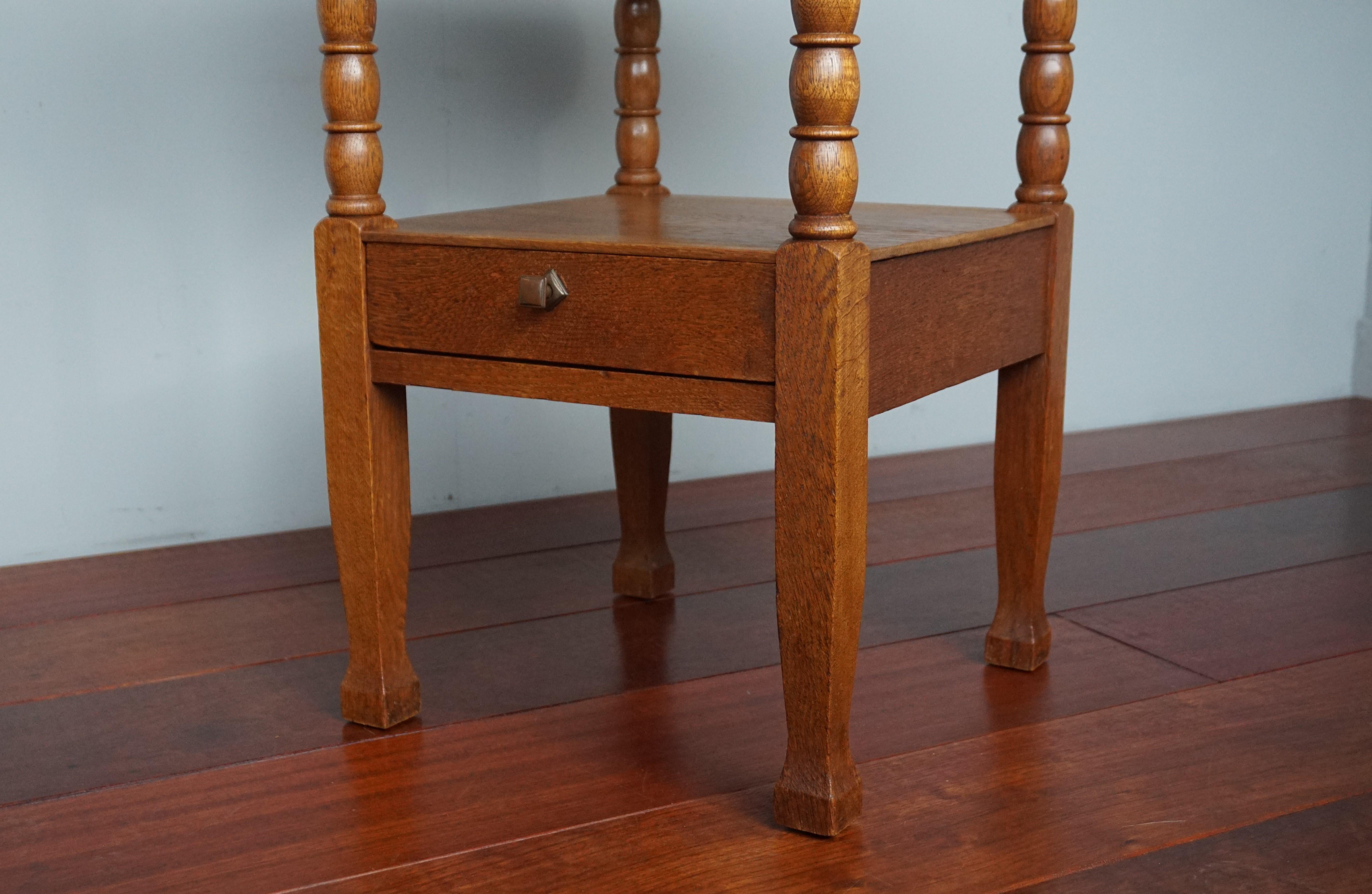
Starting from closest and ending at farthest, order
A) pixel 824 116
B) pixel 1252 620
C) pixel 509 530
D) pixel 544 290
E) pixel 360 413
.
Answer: pixel 824 116 → pixel 544 290 → pixel 360 413 → pixel 1252 620 → pixel 509 530

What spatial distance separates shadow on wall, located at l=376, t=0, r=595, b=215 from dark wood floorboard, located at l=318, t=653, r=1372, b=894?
0.99 metres

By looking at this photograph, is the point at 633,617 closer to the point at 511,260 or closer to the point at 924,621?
the point at 924,621

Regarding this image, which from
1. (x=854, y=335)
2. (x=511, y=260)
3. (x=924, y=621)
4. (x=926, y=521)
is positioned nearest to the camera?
(x=854, y=335)

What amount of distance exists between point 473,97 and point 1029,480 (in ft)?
2.92

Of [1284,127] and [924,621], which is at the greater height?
[1284,127]

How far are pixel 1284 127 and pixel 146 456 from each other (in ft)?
6.36

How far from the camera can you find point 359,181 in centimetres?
114

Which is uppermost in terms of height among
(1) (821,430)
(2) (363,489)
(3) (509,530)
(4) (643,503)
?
(1) (821,430)

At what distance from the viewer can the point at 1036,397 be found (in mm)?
1298

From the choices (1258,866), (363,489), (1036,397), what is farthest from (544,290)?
(1258,866)

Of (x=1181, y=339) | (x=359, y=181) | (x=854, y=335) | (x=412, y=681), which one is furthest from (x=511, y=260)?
(x=1181, y=339)

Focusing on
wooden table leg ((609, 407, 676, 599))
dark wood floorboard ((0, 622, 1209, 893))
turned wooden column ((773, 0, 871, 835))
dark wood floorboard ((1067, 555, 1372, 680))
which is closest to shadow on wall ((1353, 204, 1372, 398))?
dark wood floorboard ((1067, 555, 1372, 680))

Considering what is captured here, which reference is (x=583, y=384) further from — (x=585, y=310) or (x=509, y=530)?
(x=509, y=530)

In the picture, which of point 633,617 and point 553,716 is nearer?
point 553,716
